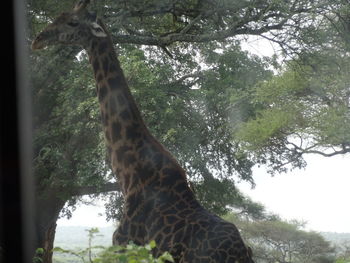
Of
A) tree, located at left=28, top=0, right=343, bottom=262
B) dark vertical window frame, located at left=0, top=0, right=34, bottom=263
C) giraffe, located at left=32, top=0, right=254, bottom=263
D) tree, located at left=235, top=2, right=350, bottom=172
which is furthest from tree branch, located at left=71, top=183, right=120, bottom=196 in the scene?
giraffe, located at left=32, top=0, right=254, bottom=263

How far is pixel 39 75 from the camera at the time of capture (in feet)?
44.3

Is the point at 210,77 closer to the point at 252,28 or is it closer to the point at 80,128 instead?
the point at 252,28

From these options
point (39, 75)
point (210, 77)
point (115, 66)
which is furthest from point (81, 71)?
point (115, 66)

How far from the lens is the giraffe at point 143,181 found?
502cm

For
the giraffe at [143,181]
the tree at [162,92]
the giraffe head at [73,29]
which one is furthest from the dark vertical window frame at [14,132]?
the giraffe at [143,181]

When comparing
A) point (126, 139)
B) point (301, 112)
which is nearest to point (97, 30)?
point (126, 139)

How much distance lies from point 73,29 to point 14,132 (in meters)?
7.34

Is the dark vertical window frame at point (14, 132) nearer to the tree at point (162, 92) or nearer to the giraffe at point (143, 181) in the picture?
the tree at point (162, 92)

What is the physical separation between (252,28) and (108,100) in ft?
30.1

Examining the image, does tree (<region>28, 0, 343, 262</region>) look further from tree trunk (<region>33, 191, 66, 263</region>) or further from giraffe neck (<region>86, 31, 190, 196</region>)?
giraffe neck (<region>86, 31, 190, 196</region>)

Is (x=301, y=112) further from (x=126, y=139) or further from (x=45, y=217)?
(x=126, y=139)

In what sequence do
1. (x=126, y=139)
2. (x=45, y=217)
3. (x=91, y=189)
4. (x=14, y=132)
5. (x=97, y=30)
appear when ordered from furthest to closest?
(x=45, y=217) < (x=91, y=189) < (x=14, y=132) < (x=97, y=30) < (x=126, y=139)

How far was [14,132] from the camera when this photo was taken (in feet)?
43.4

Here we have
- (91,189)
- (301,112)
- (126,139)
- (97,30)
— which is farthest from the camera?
(301,112)
